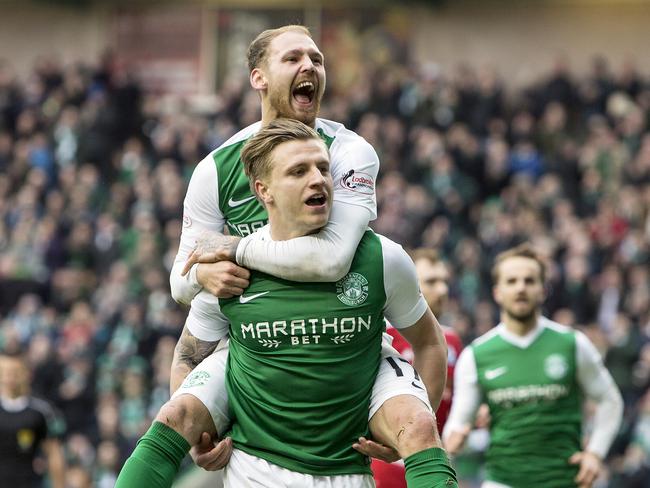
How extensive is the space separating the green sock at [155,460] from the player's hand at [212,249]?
68cm

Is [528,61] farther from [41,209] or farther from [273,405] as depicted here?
[273,405]

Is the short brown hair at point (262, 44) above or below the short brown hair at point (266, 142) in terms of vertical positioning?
above

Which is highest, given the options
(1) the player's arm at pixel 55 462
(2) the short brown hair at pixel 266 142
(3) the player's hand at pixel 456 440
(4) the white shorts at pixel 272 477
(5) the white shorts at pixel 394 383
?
(2) the short brown hair at pixel 266 142

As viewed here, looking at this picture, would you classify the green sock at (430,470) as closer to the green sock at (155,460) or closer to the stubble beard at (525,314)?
the green sock at (155,460)

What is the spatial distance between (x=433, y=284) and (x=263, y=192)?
2.81 m

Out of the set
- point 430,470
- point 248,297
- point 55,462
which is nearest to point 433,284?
point 248,297

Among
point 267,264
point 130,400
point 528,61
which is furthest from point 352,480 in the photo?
point 528,61

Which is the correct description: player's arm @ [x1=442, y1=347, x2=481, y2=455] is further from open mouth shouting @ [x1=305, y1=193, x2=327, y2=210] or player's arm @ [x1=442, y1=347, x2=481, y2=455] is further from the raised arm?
open mouth shouting @ [x1=305, y1=193, x2=327, y2=210]

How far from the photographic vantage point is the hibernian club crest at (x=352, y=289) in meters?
4.98

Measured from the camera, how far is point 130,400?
14.5 metres

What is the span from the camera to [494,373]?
7.81m

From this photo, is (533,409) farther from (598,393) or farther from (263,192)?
(263,192)

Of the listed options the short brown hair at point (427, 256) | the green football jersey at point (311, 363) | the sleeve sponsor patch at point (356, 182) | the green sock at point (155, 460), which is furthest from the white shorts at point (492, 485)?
the green sock at point (155, 460)

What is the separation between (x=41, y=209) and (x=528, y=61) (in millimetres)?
9410
